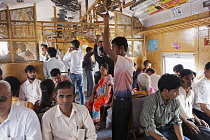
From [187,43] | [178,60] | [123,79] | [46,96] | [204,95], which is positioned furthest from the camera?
[178,60]

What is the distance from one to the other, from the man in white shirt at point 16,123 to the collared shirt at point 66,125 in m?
0.15

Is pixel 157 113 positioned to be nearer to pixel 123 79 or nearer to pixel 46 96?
pixel 123 79

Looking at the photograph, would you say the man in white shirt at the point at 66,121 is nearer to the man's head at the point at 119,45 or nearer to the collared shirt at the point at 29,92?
the man's head at the point at 119,45

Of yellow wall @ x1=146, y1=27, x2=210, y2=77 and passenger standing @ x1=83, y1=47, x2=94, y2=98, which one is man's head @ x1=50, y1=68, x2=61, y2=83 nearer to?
passenger standing @ x1=83, y1=47, x2=94, y2=98

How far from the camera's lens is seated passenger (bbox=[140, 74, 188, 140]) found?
1846mm

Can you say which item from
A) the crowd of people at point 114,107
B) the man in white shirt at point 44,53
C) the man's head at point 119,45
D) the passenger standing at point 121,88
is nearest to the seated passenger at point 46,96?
the crowd of people at point 114,107

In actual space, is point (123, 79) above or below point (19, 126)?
above

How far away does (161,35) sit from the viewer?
4395 millimetres

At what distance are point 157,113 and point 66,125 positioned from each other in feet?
3.33

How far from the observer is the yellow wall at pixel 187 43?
3.29 m

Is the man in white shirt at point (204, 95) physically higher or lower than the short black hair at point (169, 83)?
lower

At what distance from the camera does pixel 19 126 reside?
134 cm

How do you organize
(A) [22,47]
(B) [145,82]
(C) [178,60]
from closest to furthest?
(B) [145,82] → (A) [22,47] → (C) [178,60]

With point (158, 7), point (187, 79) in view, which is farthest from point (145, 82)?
point (158, 7)
